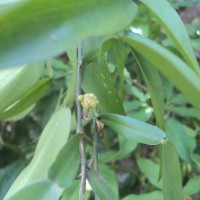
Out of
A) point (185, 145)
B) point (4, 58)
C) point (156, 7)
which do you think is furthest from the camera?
point (185, 145)

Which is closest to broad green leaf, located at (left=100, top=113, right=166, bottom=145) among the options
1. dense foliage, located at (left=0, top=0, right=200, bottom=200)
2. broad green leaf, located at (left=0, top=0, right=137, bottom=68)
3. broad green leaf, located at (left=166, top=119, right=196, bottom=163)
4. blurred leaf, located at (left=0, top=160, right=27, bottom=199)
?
dense foliage, located at (left=0, top=0, right=200, bottom=200)

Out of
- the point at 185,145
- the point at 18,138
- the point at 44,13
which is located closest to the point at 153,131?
the point at 44,13

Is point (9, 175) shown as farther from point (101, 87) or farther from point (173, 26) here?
point (173, 26)

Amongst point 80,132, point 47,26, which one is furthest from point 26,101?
point 47,26

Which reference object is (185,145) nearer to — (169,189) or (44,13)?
(169,189)

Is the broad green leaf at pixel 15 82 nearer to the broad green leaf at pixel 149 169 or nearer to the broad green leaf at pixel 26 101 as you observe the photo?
the broad green leaf at pixel 26 101

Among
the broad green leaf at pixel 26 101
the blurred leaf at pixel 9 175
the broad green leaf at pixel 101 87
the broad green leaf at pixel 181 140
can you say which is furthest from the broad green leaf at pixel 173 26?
the blurred leaf at pixel 9 175

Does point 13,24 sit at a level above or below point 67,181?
above
